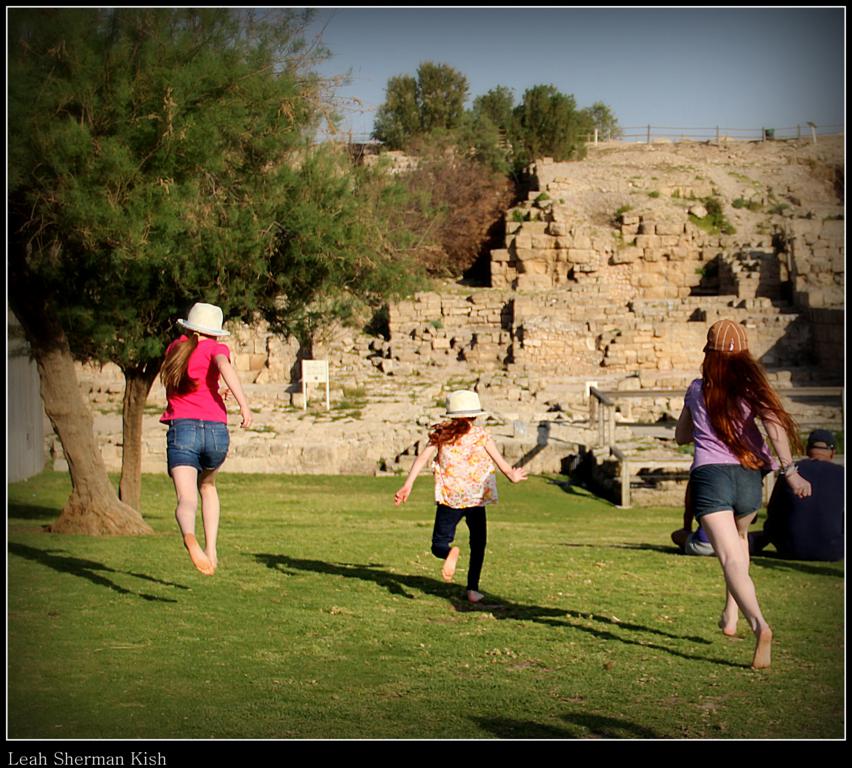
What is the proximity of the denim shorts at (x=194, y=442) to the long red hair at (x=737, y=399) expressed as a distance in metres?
2.68

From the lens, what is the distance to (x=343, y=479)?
20078mm

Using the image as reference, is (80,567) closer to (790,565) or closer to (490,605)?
(490,605)

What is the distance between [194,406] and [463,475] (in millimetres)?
1913

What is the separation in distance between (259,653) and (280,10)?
25.1 ft

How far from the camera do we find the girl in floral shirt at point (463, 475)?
8250mm

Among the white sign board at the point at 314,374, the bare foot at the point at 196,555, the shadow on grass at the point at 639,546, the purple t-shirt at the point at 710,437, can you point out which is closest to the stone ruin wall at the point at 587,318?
the white sign board at the point at 314,374

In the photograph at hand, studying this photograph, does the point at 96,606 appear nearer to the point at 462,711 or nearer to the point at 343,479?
the point at 462,711

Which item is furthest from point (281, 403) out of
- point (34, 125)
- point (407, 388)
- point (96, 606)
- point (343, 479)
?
point (96, 606)

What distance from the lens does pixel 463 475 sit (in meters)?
8.27

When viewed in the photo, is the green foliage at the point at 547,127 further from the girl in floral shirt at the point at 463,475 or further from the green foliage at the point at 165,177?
the girl in floral shirt at the point at 463,475

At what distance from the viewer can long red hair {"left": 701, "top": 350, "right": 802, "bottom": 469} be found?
20.5 ft

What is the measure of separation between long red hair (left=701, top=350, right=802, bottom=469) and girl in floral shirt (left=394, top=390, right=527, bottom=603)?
2160 mm

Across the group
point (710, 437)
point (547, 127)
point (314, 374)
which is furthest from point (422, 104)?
point (710, 437)

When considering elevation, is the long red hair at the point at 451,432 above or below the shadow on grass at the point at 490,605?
above
